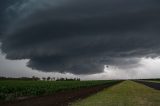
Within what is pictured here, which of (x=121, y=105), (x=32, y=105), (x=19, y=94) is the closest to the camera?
(x=121, y=105)

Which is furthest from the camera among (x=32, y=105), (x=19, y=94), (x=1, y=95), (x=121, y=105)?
(x=19, y=94)

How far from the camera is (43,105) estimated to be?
24359mm

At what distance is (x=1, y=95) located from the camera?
3209cm

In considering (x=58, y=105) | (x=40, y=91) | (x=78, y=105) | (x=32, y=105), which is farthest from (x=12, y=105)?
(x=40, y=91)

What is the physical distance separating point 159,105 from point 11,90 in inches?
906

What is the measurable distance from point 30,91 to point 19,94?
4251mm

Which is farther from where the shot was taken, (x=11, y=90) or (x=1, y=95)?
(x=11, y=90)

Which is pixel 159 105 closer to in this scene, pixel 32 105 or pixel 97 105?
pixel 97 105

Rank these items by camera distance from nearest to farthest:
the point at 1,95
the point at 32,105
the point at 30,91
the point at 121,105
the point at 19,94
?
the point at 121,105, the point at 32,105, the point at 1,95, the point at 19,94, the point at 30,91

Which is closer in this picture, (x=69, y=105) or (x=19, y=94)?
(x=69, y=105)

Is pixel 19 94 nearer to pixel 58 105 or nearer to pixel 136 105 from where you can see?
pixel 58 105

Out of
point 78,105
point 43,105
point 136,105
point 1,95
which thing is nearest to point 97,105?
point 78,105

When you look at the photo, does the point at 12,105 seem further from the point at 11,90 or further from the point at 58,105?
the point at 11,90

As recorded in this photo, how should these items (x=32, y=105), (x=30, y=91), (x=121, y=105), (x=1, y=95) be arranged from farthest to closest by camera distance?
(x=30, y=91) → (x=1, y=95) → (x=32, y=105) → (x=121, y=105)
